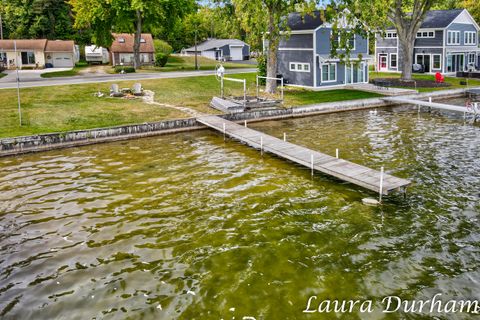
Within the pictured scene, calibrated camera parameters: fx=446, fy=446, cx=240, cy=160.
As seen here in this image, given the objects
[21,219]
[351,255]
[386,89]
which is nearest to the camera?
[351,255]

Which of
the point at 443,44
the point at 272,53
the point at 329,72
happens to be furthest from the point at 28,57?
the point at 443,44

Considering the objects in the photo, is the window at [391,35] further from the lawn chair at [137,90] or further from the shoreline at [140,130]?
the lawn chair at [137,90]

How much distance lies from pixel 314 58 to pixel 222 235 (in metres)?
30.8

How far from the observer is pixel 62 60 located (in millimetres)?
64250

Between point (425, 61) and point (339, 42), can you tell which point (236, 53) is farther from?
point (339, 42)

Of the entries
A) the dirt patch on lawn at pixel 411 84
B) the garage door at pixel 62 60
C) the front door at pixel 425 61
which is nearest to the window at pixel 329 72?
the dirt patch on lawn at pixel 411 84

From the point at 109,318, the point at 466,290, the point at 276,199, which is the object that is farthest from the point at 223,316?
the point at 276,199

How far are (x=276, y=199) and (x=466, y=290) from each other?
23.1 feet

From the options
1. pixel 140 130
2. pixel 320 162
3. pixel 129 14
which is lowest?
pixel 320 162

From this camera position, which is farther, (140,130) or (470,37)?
(470,37)

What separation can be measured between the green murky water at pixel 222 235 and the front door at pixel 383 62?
40.7 m

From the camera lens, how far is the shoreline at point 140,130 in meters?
22.5

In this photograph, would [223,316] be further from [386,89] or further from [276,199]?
[386,89]

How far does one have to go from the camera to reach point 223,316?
9.12 meters
